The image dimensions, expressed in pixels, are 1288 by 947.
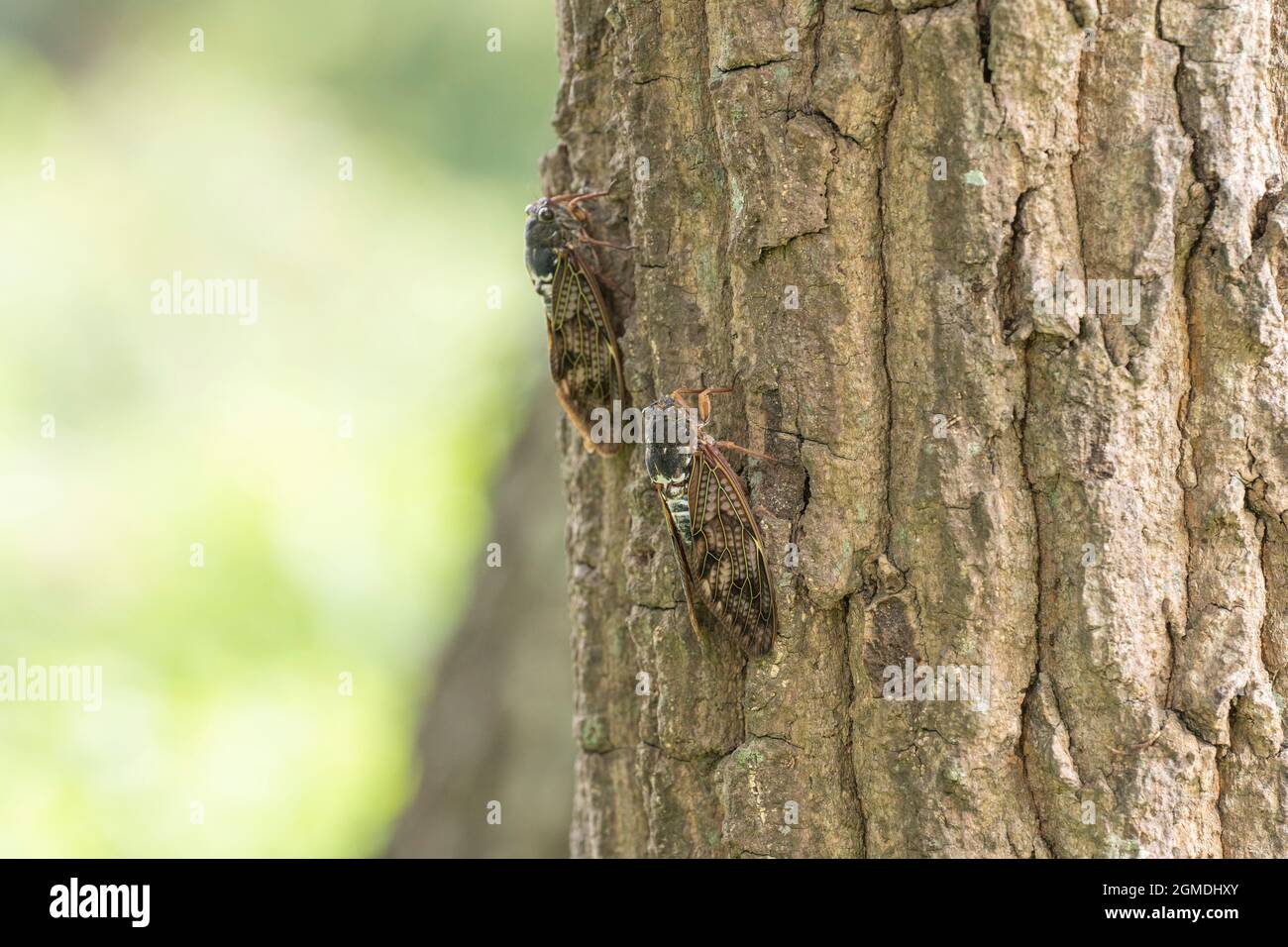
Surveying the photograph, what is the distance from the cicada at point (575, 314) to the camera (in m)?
1.79

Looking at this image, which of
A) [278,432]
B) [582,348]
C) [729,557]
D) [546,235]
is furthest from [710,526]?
[278,432]

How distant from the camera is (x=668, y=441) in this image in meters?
1.57

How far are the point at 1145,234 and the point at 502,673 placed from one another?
→ 306 centimetres

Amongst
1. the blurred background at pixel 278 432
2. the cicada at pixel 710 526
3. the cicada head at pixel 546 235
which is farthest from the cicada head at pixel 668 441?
the blurred background at pixel 278 432

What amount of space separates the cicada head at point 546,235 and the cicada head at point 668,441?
15.7 inches

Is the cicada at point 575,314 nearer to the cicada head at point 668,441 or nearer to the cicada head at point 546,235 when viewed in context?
the cicada head at point 546,235

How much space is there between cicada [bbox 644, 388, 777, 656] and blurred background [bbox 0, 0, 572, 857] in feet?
7.52

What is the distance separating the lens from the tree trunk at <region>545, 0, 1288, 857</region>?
138 centimetres

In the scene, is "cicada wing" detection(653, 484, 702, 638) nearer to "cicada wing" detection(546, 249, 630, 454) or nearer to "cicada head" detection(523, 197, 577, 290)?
"cicada wing" detection(546, 249, 630, 454)

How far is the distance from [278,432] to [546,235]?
2.65m

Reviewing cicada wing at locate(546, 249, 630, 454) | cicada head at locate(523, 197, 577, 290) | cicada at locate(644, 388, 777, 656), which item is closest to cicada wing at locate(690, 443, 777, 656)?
cicada at locate(644, 388, 777, 656)

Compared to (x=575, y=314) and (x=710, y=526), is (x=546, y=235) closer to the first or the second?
(x=575, y=314)
